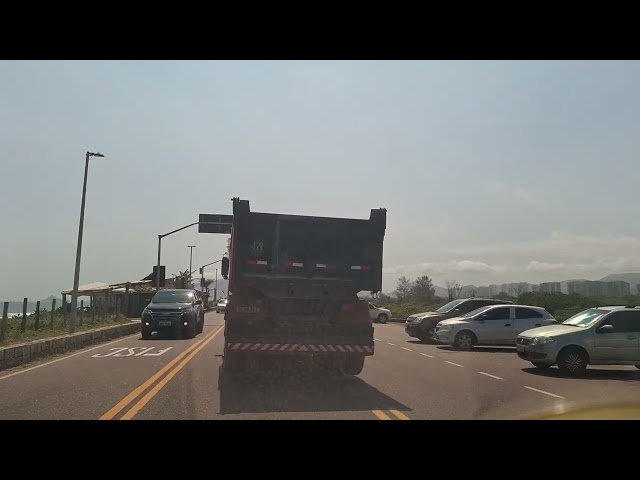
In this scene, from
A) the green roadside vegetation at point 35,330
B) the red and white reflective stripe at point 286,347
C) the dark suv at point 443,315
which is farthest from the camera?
the dark suv at point 443,315

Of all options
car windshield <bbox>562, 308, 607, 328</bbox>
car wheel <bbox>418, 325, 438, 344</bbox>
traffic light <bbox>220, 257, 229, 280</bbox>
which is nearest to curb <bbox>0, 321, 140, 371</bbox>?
traffic light <bbox>220, 257, 229, 280</bbox>

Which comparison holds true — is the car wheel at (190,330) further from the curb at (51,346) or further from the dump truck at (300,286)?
the dump truck at (300,286)

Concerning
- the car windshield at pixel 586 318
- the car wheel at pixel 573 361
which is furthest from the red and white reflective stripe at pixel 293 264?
the car windshield at pixel 586 318

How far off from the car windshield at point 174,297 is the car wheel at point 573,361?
14974 mm

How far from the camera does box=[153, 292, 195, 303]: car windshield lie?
2361cm

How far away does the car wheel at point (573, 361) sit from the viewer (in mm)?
13094

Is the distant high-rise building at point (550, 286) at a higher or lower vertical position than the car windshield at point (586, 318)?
higher

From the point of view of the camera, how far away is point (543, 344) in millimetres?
13344

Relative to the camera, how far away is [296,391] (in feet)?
33.2

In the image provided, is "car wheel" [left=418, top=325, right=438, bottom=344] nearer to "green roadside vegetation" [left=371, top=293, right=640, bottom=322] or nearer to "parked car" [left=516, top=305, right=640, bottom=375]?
"green roadside vegetation" [left=371, top=293, right=640, bottom=322]

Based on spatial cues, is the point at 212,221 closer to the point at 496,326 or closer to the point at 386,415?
the point at 496,326
